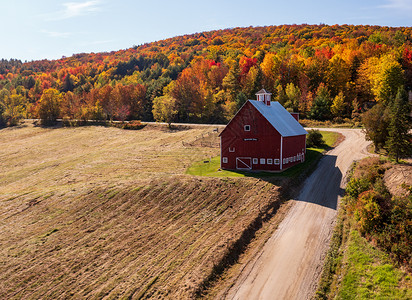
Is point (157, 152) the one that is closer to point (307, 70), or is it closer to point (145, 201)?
point (145, 201)

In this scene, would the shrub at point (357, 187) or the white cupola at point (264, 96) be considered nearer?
the shrub at point (357, 187)

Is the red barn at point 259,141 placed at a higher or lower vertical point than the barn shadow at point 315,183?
higher

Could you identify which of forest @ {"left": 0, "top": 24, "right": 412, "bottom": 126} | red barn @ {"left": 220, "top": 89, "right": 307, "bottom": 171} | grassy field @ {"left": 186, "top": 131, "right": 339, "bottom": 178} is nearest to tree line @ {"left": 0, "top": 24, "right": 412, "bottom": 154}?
forest @ {"left": 0, "top": 24, "right": 412, "bottom": 126}

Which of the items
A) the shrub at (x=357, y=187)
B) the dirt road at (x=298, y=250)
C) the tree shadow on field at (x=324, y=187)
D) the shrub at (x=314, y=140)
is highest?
the shrub at (x=314, y=140)

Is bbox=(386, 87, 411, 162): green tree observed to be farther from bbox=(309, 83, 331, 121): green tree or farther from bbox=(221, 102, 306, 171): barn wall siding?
bbox=(309, 83, 331, 121): green tree

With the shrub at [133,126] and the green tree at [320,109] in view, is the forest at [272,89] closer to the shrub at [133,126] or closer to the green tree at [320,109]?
the green tree at [320,109]

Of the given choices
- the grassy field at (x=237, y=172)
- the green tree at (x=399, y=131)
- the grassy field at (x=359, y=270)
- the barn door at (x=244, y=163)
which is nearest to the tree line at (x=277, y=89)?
the grassy field at (x=237, y=172)

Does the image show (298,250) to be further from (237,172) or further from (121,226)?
(237,172)
